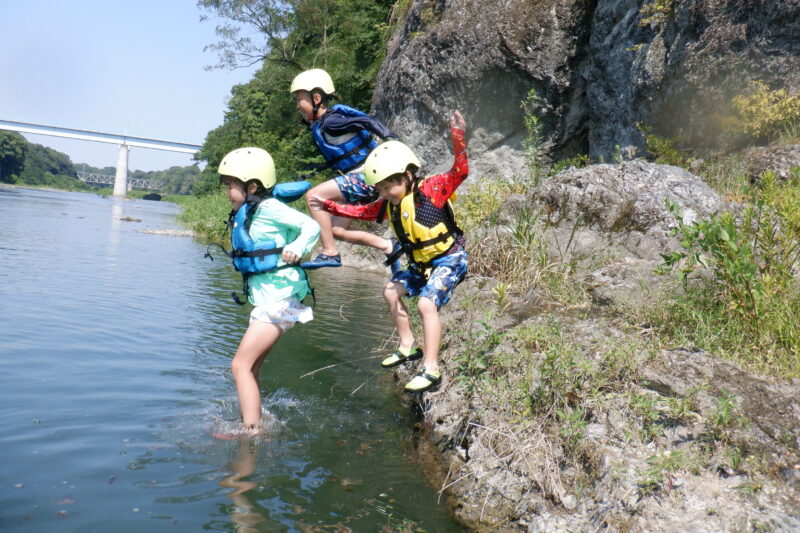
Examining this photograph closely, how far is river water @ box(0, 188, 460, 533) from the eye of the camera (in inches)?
131

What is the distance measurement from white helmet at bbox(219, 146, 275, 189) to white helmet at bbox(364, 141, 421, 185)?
816 millimetres

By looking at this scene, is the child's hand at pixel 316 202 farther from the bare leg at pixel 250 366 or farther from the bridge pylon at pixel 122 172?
the bridge pylon at pixel 122 172

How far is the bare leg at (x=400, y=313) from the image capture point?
5.28 meters

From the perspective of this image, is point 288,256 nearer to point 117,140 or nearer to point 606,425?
point 606,425

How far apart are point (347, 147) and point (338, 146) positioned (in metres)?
0.09

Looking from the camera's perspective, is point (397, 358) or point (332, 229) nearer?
point (397, 358)

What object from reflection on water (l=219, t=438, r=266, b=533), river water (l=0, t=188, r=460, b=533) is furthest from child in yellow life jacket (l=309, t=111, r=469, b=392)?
reflection on water (l=219, t=438, r=266, b=533)

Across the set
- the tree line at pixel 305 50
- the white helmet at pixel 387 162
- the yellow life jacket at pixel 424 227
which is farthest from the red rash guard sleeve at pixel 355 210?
the tree line at pixel 305 50

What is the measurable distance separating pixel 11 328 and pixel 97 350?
3.82 feet

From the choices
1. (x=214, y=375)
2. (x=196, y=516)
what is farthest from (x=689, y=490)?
(x=214, y=375)

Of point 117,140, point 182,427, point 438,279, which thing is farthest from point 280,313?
point 117,140

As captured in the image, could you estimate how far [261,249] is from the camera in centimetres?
451

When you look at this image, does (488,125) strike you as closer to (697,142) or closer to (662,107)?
(662,107)

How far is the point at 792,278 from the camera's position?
451 centimetres
